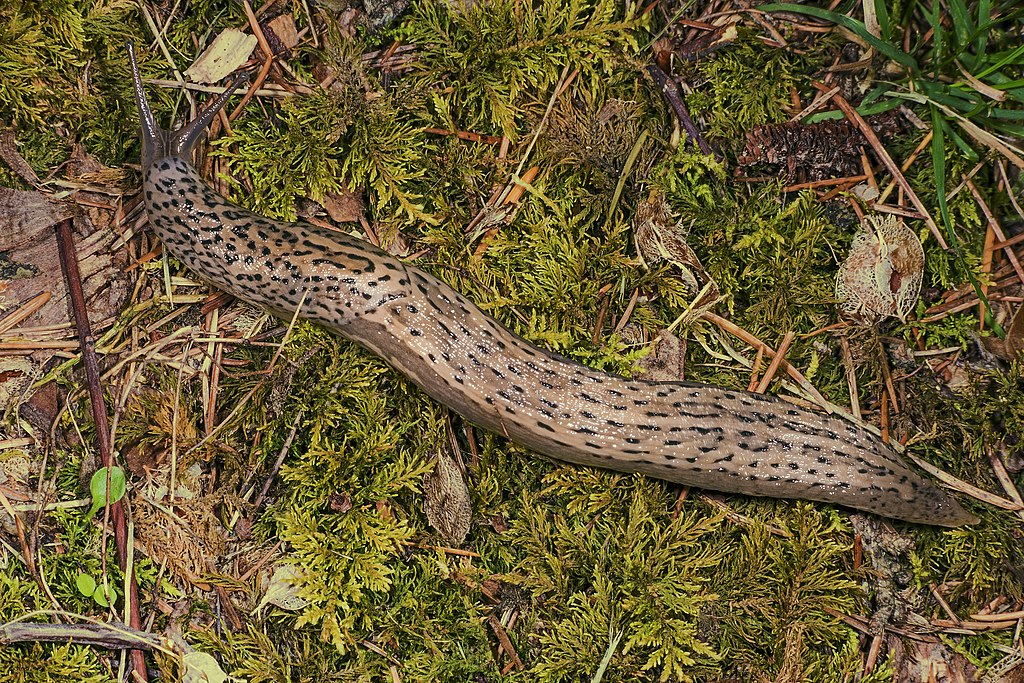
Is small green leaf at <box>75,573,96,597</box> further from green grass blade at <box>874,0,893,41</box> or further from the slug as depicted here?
green grass blade at <box>874,0,893,41</box>

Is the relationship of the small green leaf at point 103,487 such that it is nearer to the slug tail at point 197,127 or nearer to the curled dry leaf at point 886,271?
the slug tail at point 197,127

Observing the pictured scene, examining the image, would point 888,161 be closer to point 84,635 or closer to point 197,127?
point 197,127

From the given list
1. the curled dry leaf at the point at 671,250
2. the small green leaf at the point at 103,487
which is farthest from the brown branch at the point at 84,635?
the curled dry leaf at the point at 671,250

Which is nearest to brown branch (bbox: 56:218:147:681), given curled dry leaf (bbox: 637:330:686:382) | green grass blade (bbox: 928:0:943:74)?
curled dry leaf (bbox: 637:330:686:382)

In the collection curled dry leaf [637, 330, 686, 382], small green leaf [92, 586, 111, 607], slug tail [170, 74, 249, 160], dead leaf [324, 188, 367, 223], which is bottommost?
small green leaf [92, 586, 111, 607]

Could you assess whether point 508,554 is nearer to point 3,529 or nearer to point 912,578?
point 912,578

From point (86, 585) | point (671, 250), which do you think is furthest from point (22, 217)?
point (671, 250)

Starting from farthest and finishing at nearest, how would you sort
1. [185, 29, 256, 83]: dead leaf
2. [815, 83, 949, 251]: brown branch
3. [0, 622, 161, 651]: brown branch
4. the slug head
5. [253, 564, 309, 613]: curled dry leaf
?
[815, 83, 949, 251]: brown branch < [185, 29, 256, 83]: dead leaf < the slug head < [253, 564, 309, 613]: curled dry leaf < [0, 622, 161, 651]: brown branch
